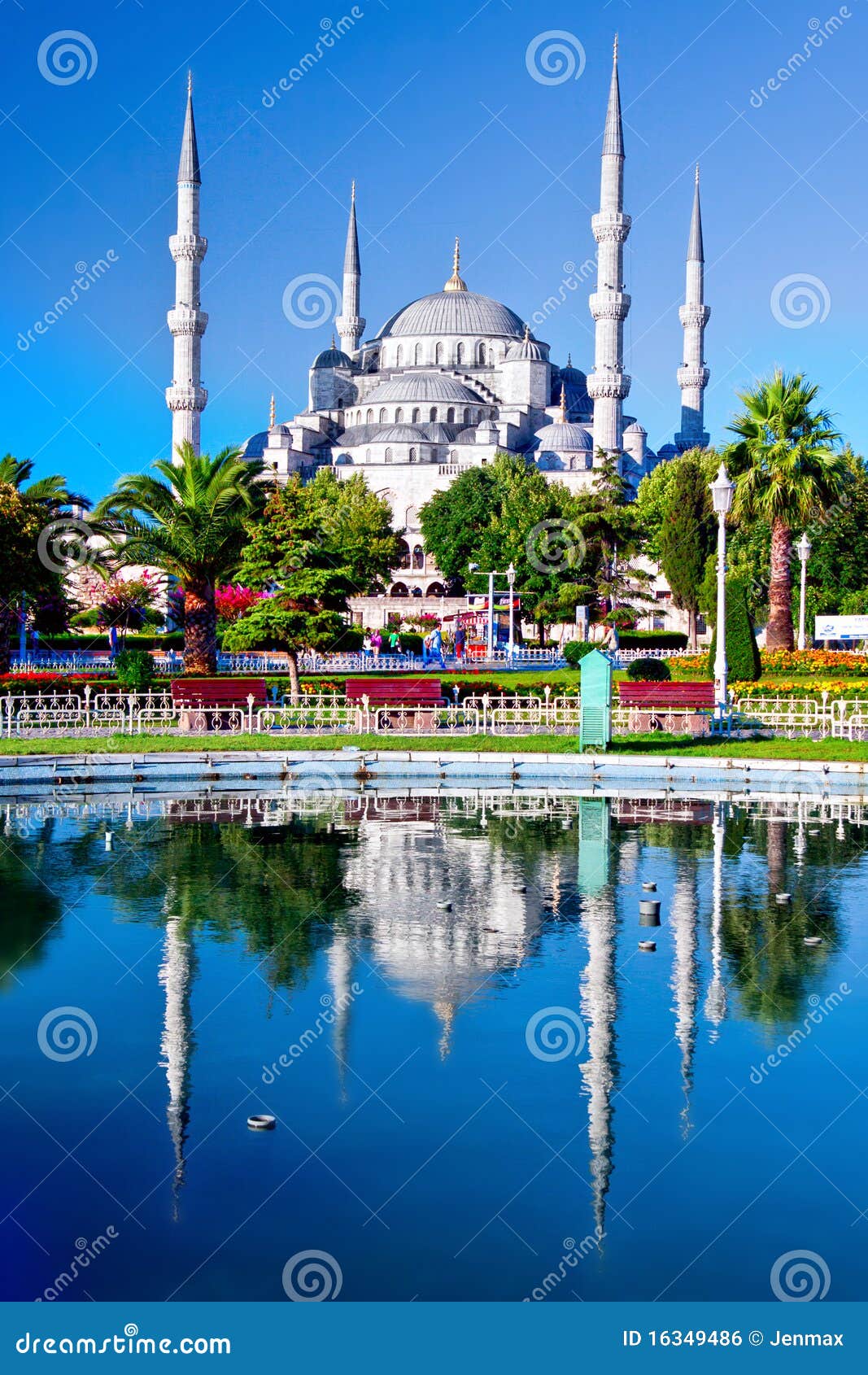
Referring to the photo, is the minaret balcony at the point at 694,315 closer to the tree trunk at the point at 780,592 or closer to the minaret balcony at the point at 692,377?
the minaret balcony at the point at 692,377

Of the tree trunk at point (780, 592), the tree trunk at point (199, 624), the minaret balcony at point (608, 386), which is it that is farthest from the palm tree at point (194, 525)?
the minaret balcony at point (608, 386)

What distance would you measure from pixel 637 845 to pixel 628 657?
2805 centimetres

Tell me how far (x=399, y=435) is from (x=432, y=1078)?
7358 cm

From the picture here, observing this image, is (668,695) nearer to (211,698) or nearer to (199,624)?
(211,698)

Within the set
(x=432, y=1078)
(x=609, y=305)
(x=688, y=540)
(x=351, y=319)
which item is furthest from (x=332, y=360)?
(x=432, y=1078)

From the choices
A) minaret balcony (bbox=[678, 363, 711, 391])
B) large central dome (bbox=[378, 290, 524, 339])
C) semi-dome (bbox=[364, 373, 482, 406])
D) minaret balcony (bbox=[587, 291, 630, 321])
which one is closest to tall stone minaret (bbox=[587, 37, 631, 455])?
minaret balcony (bbox=[587, 291, 630, 321])

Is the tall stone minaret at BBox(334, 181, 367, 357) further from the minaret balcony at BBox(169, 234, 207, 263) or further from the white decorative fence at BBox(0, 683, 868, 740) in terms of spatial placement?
the white decorative fence at BBox(0, 683, 868, 740)

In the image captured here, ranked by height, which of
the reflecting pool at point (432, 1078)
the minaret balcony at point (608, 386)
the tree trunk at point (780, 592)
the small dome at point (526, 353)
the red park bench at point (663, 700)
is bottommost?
the reflecting pool at point (432, 1078)

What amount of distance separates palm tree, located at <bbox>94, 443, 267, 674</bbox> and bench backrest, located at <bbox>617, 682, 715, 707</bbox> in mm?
8221

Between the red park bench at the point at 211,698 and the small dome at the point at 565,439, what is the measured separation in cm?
5721

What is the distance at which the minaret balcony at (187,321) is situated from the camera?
54250mm

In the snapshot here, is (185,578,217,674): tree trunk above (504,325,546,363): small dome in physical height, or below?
below

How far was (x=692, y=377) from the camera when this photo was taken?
76.6 metres

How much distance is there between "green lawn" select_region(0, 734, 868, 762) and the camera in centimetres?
1720
